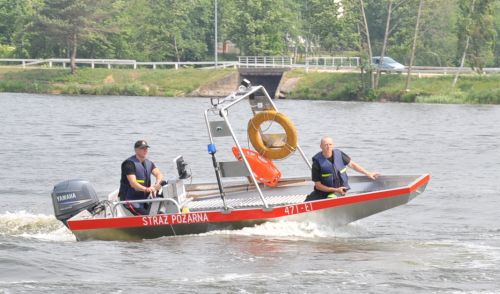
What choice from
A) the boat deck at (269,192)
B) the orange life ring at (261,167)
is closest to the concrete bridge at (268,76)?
the boat deck at (269,192)

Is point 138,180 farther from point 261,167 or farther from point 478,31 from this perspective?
point 478,31

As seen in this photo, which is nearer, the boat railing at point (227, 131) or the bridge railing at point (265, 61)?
the boat railing at point (227, 131)

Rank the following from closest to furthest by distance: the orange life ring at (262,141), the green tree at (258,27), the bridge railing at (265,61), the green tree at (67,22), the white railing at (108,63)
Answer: the orange life ring at (262,141)
the bridge railing at (265,61)
the white railing at (108,63)
the green tree at (67,22)
the green tree at (258,27)

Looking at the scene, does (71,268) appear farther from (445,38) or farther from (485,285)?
(445,38)

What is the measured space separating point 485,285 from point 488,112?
4403cm

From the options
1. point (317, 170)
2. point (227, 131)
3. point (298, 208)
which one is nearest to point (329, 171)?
point (317, 170)

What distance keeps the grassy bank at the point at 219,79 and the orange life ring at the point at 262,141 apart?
49015mm

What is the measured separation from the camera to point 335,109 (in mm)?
61375

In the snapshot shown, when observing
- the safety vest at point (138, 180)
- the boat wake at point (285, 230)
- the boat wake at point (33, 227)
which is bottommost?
the boat wake at point (33, 227)

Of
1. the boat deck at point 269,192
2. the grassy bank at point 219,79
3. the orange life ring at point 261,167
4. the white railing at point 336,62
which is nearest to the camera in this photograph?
the orange life ring at point 261,167

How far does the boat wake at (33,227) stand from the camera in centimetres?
1927

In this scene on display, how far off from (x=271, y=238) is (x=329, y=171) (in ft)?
4.75

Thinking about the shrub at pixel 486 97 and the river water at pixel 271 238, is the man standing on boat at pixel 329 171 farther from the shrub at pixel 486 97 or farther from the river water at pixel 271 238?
the shrub at pixel 486 97

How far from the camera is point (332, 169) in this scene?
18.2m
